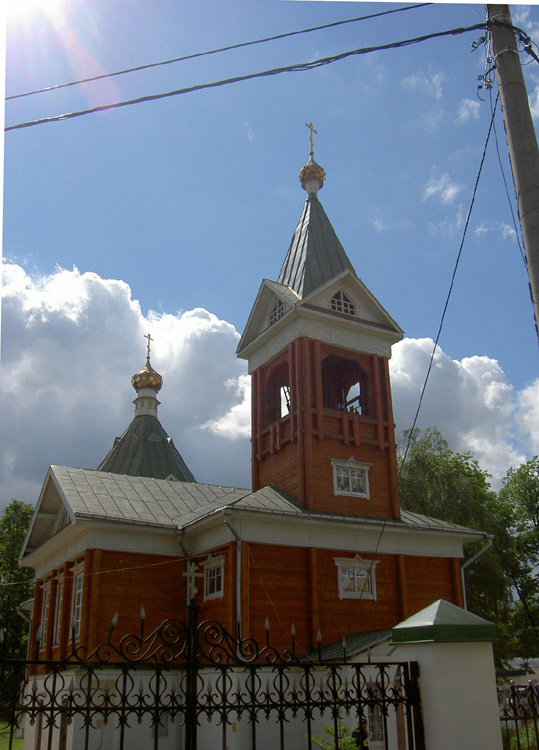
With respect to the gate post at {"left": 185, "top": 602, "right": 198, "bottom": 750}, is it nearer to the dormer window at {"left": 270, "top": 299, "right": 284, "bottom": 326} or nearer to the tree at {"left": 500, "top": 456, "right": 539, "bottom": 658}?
the dormer window at {"left": 270, "top": 299, "right": 284, "bottom": 326}

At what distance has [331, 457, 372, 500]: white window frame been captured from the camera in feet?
63.1

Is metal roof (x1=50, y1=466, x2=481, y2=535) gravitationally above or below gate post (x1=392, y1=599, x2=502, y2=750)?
above

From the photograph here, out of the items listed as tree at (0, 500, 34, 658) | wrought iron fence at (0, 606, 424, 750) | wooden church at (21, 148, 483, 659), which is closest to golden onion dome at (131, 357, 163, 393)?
tree at (0, 500, 34, 658)

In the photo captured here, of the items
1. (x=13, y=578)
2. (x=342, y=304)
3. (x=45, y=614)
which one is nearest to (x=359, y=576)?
(x=342, y=304)

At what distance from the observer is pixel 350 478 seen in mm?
19609

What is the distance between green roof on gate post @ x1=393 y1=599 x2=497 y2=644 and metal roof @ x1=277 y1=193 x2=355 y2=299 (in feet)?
50.4

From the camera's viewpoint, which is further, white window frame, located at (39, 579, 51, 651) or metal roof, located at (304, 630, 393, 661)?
white window frame, located at (39, 579, 51, 651)

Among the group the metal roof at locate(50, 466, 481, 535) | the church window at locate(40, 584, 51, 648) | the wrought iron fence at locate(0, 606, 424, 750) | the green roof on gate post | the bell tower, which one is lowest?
the wrought iron fence at locate(0, 606, 424, 750)

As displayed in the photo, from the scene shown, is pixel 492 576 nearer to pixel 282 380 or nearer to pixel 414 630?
pixel 282 380

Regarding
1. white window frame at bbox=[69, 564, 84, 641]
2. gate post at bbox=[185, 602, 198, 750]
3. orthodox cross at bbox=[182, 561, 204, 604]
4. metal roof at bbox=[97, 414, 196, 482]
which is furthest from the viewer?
metal roof at bbox=[97, 414, 196, 482]

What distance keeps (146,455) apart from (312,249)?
14282 millimetres

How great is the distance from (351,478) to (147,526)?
19.4 feet

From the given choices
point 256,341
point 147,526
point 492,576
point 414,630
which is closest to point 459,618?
point 414,630

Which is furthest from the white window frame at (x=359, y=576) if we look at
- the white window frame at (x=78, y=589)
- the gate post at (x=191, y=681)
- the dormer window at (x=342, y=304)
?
the gate post at (x=191, y=681)
